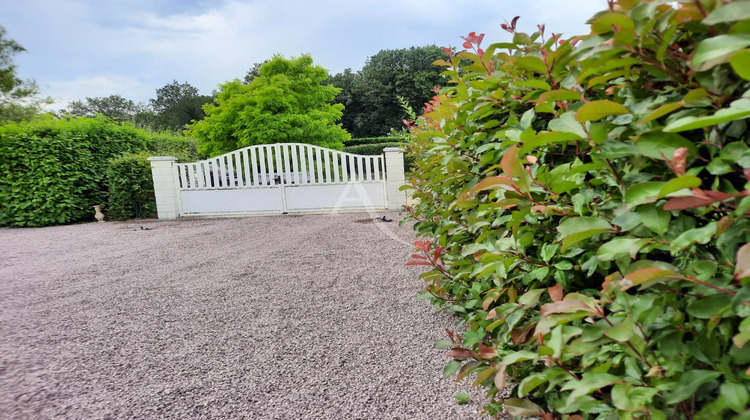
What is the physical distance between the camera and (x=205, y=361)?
6.62 feet

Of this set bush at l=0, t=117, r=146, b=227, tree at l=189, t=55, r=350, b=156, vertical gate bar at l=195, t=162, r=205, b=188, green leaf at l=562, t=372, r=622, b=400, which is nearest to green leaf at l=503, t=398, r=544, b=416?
green leaf at l=562, t=372, r=622, b=400

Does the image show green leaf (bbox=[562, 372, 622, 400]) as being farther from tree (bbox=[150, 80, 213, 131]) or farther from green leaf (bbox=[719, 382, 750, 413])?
tree (bbox=[150, 80, 213, 131])

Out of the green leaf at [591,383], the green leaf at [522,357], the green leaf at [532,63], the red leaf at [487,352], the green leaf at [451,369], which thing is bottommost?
the green leaf at [451,369]

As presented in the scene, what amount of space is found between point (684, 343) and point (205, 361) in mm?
2127

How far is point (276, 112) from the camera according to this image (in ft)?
46.9

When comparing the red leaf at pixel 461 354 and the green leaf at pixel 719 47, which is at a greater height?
the green leaf at pixel 719 47

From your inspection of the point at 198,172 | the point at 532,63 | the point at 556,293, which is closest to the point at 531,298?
the point at 556,293

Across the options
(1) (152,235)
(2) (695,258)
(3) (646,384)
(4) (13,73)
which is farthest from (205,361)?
(4) (13,73)

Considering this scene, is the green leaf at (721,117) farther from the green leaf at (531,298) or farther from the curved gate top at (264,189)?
the curved gate top at (264,189)

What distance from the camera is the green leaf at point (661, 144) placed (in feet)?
1.95

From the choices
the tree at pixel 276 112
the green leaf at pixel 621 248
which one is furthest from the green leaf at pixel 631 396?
the tree at pixel 276 112

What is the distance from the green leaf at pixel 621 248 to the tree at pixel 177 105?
45.8 meters

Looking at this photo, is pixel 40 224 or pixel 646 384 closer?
pixel 646 384

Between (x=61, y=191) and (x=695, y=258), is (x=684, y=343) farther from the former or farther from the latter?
(x=61, y=191)
